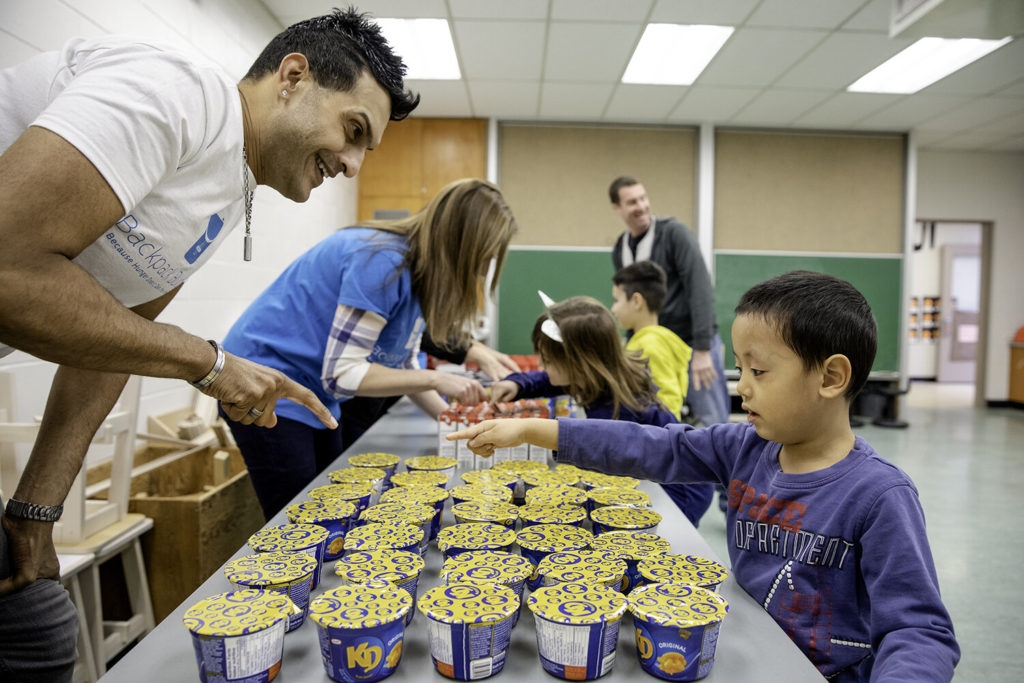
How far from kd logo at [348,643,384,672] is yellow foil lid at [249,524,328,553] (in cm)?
27

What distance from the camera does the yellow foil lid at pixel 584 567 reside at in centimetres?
85

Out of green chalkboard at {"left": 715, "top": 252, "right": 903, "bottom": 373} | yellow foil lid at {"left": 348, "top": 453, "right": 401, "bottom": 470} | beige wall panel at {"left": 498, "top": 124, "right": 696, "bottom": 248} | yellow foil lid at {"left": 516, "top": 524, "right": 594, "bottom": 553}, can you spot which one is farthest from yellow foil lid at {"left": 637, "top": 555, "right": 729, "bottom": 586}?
green chalkboard at {"left": 715, "top": 252, "right": 903, "bottom": 373}

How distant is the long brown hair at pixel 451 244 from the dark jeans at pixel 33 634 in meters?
0.97

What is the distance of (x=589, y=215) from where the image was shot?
625cm

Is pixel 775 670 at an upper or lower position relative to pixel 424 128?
lower

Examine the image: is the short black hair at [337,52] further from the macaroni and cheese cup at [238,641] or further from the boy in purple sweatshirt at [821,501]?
the macaroni and cheese cup at [238,641]

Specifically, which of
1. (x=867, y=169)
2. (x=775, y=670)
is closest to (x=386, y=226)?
(x=775, y=670)

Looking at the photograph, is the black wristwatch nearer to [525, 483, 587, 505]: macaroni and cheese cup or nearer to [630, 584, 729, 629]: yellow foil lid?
[525, 483, 587, 505]: macaroni and cheese cup

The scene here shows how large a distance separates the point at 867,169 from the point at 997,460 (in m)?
3.06

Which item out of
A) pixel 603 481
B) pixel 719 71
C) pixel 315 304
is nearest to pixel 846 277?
pixel 719 71

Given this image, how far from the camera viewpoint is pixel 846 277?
627cm

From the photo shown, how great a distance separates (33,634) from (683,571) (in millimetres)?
997

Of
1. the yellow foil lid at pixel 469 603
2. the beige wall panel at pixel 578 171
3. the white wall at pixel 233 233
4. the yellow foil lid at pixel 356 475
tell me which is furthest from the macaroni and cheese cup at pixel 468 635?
the beige wall panel at pixel 578 171

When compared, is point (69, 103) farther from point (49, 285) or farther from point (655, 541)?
point (655, 541)
